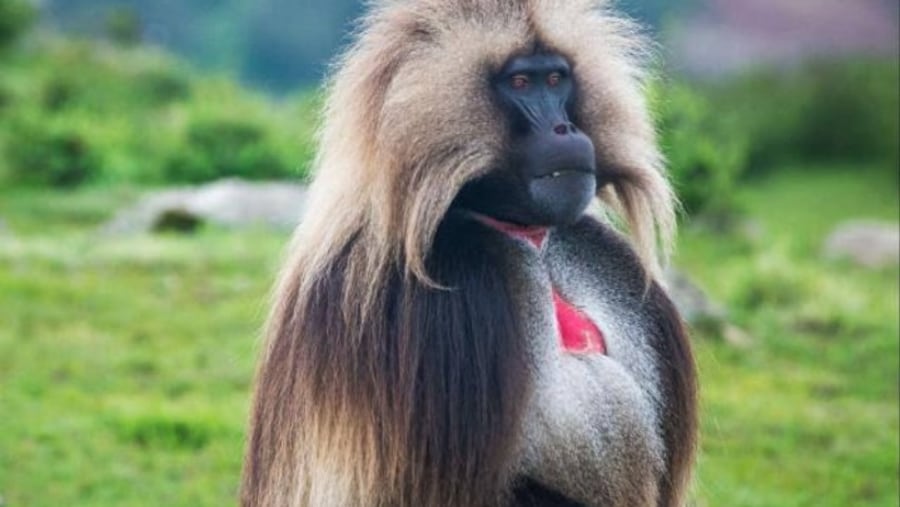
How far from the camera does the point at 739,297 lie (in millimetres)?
9258

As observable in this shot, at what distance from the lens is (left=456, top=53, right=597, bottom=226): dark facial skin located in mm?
3381

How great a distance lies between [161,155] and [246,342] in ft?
21.3

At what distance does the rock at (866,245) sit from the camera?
1120 centimetres

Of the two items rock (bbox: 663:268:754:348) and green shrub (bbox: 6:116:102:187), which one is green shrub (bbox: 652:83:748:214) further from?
green shrub (bbox: 6:116:102:187)

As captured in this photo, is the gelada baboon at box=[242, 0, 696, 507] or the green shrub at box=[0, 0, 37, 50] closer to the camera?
the gelada baboon at box=[242, 0, 696, 507]

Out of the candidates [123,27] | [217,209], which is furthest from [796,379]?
[123,27]

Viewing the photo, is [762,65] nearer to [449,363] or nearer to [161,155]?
[161,155]

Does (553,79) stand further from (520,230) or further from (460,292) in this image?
(460,292)

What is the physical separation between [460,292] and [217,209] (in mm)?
8091

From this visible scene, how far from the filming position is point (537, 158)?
11.1 ft

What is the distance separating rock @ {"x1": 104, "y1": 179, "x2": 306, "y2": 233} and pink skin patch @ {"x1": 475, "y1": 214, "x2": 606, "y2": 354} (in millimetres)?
7182

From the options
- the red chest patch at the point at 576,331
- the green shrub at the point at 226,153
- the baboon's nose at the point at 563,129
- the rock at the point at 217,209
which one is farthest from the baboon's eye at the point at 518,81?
the green shrub at the point at 226,153

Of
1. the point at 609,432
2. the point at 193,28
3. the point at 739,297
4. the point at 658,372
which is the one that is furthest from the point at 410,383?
the point at 193,28

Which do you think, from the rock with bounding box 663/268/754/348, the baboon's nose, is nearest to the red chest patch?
the baboon's nose
